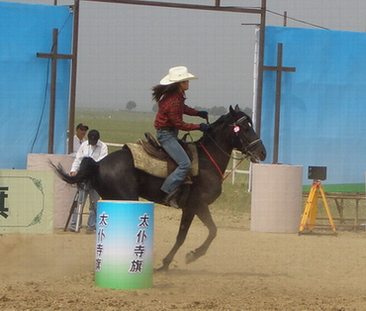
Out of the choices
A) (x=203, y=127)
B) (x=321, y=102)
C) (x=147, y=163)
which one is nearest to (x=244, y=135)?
(x=203, y=127)

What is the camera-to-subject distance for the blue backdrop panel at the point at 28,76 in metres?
13.1

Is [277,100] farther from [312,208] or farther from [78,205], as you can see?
[78,205]

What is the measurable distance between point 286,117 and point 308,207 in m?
2.07

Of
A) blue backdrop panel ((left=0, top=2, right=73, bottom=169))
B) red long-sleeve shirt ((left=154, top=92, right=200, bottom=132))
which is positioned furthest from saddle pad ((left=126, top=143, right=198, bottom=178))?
blue backdrop panel ((left=0, top=2, right=73, bottom=169))

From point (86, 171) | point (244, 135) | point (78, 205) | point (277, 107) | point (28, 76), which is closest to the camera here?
point (86, 171)

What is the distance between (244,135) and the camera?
9.57 metres

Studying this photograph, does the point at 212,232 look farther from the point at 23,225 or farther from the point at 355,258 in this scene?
Answer: the point at 23,225

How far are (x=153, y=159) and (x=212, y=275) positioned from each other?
1.65 metres

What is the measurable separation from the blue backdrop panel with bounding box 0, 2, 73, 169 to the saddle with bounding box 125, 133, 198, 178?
4.50 m

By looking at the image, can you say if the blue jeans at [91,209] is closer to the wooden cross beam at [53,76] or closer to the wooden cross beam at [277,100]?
the wooden cross beam at [53,76]

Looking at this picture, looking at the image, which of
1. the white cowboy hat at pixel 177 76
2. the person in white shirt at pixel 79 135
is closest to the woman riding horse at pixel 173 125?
the white cowboy hat at pixel 177 76

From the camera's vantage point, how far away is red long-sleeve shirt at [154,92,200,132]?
9.02 metres

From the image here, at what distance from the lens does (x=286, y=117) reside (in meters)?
14.4

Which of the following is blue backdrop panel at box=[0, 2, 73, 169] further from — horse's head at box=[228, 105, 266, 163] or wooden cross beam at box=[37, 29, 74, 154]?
horse's head at box=[228, 105, 266, 163]
